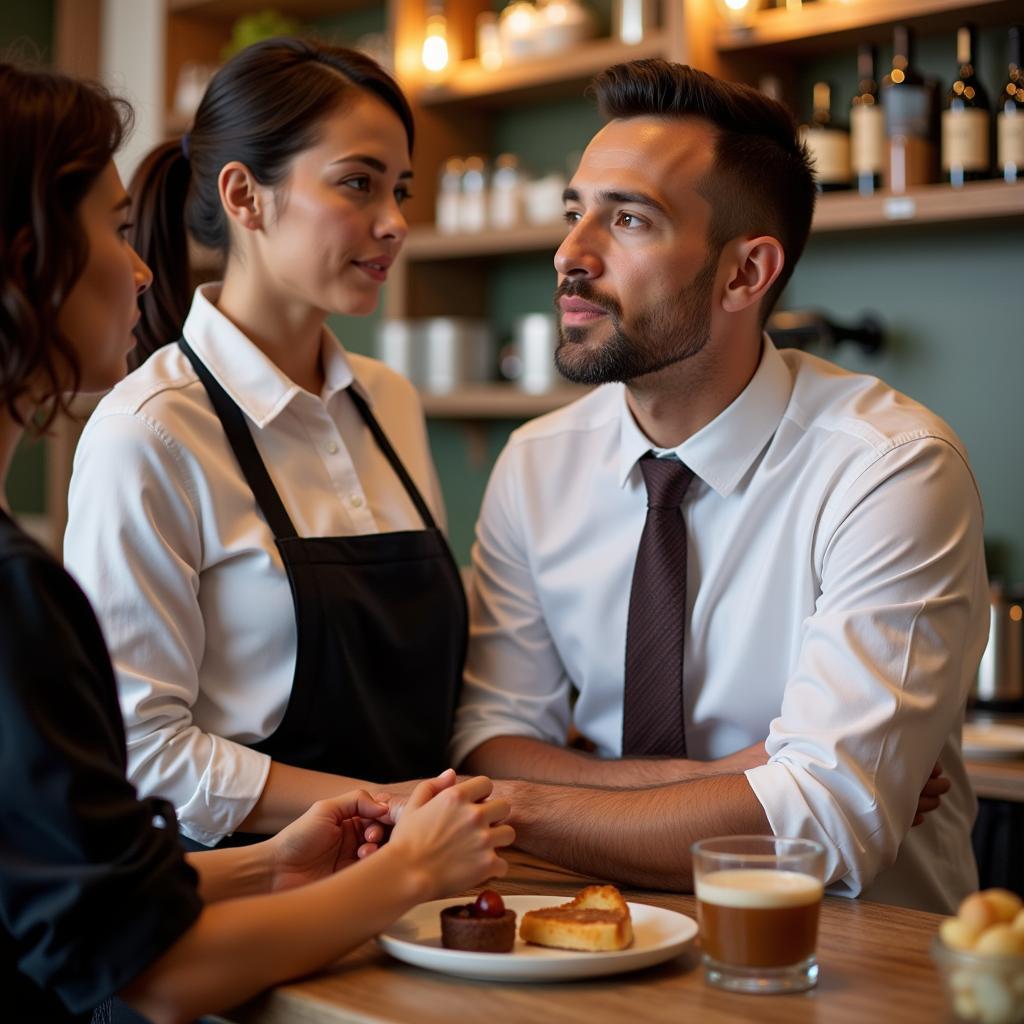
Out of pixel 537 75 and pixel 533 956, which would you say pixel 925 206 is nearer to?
pixel 537 75

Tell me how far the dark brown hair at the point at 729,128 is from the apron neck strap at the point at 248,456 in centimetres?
70

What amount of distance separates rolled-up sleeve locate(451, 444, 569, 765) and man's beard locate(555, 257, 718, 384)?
0.23 meters

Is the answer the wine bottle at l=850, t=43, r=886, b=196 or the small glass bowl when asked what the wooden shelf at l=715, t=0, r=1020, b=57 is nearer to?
the wine bottle at l=850, t=43, r=886, b=196

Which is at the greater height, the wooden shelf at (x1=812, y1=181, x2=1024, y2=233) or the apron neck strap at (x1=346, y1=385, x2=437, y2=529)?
the wooden shelf at (x1=812, y1=181, x2=1024, y2=233)

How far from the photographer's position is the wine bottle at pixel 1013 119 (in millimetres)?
2869

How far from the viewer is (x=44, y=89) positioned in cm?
118

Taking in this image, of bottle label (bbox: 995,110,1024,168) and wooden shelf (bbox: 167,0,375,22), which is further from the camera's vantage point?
wooden shelf (bbox: 167,0,375,22)

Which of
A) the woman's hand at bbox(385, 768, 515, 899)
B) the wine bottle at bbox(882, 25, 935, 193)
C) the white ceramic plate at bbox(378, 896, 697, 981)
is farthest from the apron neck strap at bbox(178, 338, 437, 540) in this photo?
the wine bottle at bbox(882, 25, 935, 193)

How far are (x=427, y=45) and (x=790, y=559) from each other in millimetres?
2465

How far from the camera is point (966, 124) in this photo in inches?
114

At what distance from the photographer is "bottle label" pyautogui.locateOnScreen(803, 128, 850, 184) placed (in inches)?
123

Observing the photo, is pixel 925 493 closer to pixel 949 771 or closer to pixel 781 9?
pixel 949 771

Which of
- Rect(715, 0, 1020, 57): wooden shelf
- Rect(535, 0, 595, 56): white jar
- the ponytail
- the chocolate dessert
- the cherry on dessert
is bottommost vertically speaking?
the chocolate dessert

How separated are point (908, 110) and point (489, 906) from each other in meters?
2.23
